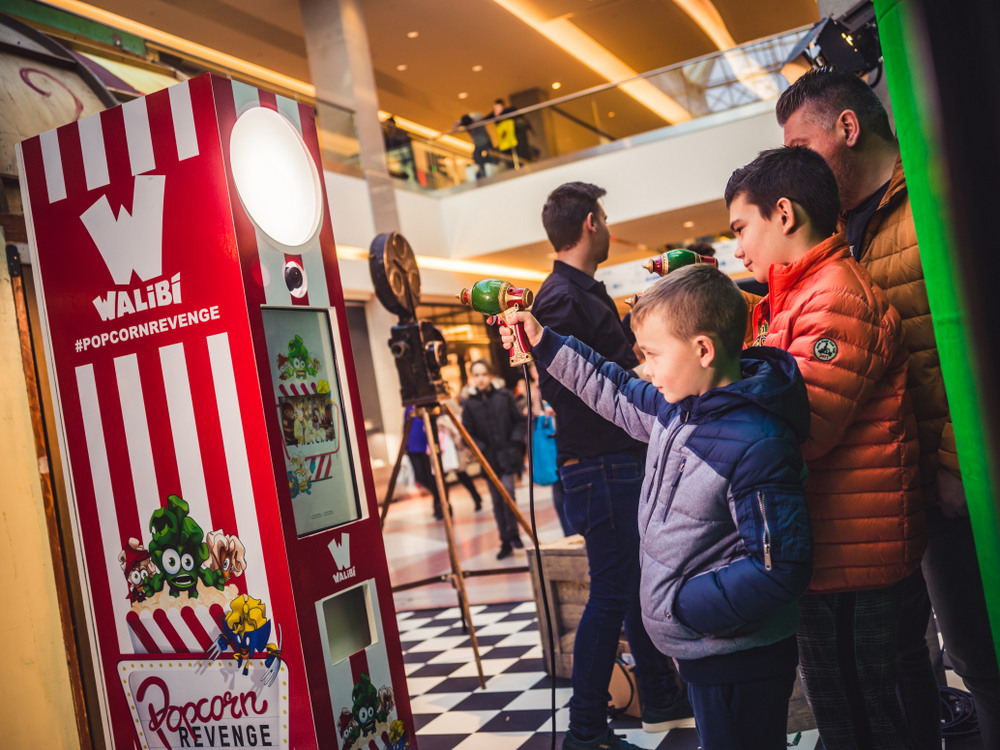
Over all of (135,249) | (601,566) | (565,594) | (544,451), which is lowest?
(565,594)

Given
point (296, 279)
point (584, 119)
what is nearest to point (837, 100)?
point (296, 279)

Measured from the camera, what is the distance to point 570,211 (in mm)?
2475

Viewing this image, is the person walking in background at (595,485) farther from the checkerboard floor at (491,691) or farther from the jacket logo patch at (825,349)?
the jacket logo patch at (825,349)

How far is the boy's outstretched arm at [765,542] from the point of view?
124 centimetres

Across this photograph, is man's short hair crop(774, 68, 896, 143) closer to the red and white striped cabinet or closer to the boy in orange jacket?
the boy in orange jacket

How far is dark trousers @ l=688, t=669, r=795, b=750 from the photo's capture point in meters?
1.35

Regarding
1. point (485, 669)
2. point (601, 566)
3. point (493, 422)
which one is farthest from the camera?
point (493, 422)

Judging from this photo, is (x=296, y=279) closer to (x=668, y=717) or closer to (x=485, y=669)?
(x=668, y=717)

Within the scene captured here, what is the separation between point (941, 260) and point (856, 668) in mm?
994

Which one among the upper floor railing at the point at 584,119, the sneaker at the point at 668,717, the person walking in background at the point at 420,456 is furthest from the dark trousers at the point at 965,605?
the upper floor railing at the point at 584,119

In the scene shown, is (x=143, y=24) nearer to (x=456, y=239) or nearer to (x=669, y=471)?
(x=456, y=239)

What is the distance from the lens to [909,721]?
164 centimetres

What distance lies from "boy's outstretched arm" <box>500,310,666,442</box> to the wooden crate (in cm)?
139

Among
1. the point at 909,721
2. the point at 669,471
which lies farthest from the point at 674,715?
the point at 669,471
